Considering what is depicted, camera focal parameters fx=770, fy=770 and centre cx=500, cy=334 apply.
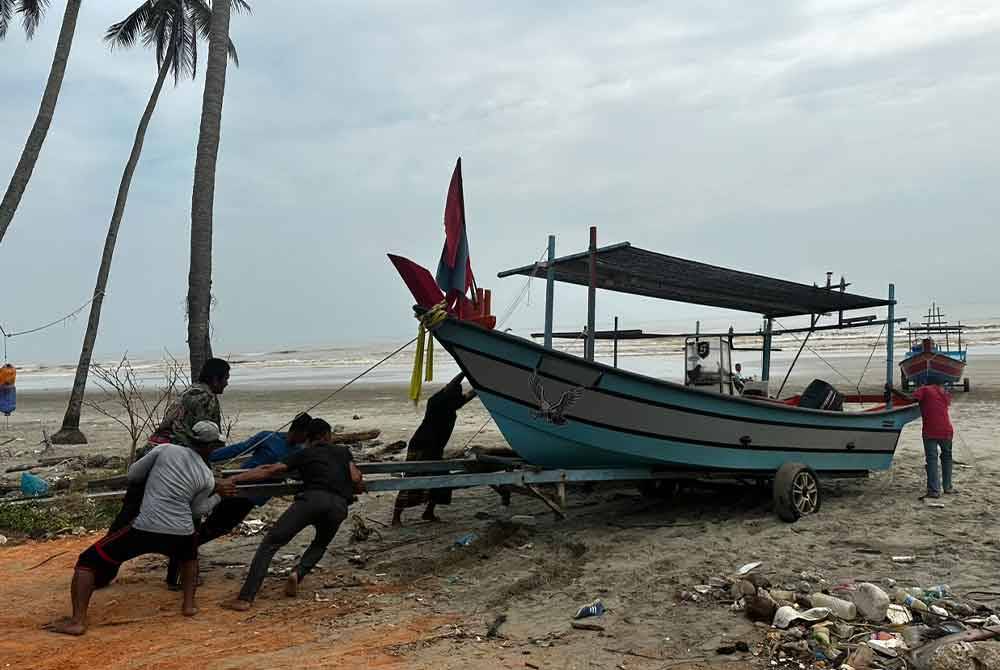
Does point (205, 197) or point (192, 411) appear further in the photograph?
point (205, 197)

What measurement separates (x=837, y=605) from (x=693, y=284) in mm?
4712

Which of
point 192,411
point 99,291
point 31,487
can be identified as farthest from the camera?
point 99,291

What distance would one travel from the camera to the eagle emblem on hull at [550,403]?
6637 mm

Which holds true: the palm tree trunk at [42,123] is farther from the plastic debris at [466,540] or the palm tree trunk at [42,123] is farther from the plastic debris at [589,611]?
the plastic debris at [589,611]

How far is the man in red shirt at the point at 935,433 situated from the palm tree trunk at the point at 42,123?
12073 millimetres

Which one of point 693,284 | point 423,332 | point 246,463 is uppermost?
point 693,284

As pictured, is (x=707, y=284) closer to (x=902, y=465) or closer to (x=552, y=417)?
(x=552, y=417)

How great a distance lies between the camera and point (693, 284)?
29.0ft

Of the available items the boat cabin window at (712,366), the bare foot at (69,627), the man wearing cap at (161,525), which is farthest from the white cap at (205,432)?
the boat cabin window at (712,366)

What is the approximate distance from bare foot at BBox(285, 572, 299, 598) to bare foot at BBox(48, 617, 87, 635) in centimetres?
128

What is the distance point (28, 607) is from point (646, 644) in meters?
4.20

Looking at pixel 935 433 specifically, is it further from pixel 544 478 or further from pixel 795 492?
pixel 544 478

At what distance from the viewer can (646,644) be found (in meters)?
4.47

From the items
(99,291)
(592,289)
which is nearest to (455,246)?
(592,289)
